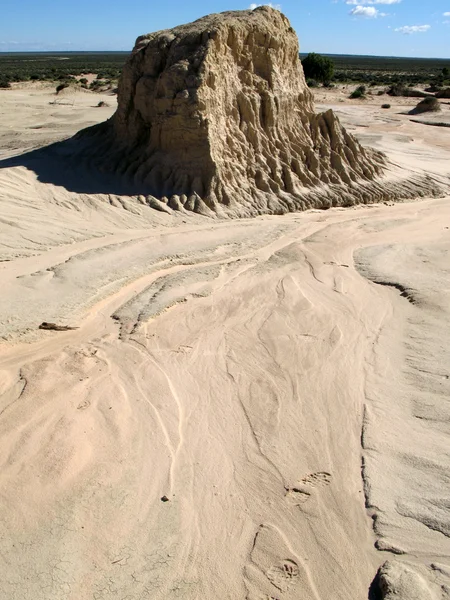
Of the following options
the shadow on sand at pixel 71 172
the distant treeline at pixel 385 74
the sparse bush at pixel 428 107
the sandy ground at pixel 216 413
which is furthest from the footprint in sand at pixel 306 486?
the distant treeline at pixel 385 74

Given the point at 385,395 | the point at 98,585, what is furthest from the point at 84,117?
the point at 98,585

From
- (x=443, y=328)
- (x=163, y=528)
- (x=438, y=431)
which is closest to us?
(x=163, y=528)

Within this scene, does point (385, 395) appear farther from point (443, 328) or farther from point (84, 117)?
point (84, 117)

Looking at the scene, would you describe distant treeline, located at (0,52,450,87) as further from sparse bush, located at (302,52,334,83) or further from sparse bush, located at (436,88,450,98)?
sparse bush, located at (436,88,450,98)

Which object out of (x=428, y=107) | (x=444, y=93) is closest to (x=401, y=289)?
(x=428, y=107)

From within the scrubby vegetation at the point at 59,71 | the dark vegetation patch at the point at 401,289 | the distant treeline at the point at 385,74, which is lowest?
the dark vegetation patch at the point at 401,289

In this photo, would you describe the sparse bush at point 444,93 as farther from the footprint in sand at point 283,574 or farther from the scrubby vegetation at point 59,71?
the footprint in sand at point 283,574

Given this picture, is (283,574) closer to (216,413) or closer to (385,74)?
(216,413)
